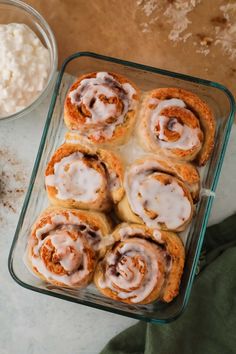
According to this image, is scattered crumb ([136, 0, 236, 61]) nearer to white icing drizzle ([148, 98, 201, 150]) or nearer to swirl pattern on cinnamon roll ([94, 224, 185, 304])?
white icing drizzle ([148, 98, 201, 150])

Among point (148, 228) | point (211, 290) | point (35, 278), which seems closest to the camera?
point (148, 228)

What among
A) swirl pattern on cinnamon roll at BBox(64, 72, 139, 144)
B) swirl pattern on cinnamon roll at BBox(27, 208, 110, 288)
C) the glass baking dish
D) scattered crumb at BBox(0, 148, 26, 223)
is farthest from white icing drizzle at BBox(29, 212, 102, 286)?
scattered crumb at BBox(0, 148, 26, 223)

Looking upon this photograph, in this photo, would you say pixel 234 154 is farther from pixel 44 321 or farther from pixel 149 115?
pixel 44 321

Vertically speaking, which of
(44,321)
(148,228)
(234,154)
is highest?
(234,154)

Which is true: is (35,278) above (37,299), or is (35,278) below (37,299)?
above

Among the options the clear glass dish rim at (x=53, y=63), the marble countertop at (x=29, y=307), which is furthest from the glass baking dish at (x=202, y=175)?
the marble countertop at (x=29, y=307)

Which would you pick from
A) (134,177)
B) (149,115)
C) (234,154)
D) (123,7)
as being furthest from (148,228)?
(123,7)

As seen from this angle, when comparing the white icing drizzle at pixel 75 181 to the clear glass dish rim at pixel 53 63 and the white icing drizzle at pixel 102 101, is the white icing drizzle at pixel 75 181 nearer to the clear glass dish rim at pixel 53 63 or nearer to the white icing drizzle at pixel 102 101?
the white icing drizzle at pixel 102 101

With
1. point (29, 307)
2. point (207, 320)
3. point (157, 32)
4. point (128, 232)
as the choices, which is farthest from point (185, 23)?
point (29, 307)
